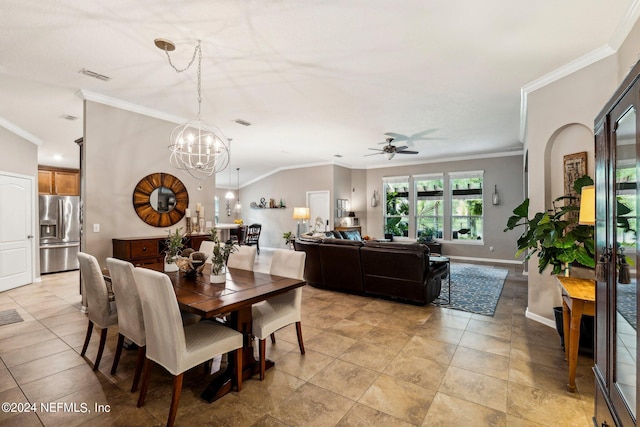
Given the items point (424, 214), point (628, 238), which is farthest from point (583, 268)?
point (424, 214)

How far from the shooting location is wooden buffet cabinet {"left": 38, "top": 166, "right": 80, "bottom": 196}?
7.59 metres

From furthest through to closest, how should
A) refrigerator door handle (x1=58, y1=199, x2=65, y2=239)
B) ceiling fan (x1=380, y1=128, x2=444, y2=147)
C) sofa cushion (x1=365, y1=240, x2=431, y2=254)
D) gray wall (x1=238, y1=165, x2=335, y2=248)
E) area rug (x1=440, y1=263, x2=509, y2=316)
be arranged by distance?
gray wall (x1=238, y1=165, x2=335, y2=248) → refrigerator door handle (x1=58, y1=199, x2=65, y2=239) → ceiling fan (x1=380, y1=128, x2=444, y2=147) → area rug (x1=440, y1=263, x2=509, y2=316) → sofa cushion (x1=365, y1=240, x2=431, y2=254)

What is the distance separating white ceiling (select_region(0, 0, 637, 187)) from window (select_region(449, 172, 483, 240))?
117 inches

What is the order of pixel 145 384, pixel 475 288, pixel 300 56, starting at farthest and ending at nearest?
pixel 475 288 → pixel 300 56 → pixel 145 384

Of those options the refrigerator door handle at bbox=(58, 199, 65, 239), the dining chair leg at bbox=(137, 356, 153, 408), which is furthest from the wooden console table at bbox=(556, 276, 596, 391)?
the refrigerator door handle at bbox=(58, 199, 65, 239)

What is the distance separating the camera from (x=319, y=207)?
9508mm

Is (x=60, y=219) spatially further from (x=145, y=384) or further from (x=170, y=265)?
(x=145, y=384)

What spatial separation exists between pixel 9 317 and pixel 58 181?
17.4 ft

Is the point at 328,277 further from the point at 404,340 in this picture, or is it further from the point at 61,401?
the point at 61,401

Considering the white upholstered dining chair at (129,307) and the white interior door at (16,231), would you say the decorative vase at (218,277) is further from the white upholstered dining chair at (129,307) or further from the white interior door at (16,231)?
the white interior door at (16,231)

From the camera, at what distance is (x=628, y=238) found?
1.39 meters

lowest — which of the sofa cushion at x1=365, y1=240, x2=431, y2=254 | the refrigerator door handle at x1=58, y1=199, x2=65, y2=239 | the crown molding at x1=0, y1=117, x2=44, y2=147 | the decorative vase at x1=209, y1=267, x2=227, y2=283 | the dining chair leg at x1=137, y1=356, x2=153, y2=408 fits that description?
the dining chair leg at x1=137, y1=356, x2=153, y2=408

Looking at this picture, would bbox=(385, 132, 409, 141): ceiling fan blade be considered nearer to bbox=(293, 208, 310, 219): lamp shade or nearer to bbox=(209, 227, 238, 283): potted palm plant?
bbox=(293, 208, 310, 219): lamp shade

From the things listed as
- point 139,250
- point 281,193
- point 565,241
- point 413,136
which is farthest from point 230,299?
point 281,193
